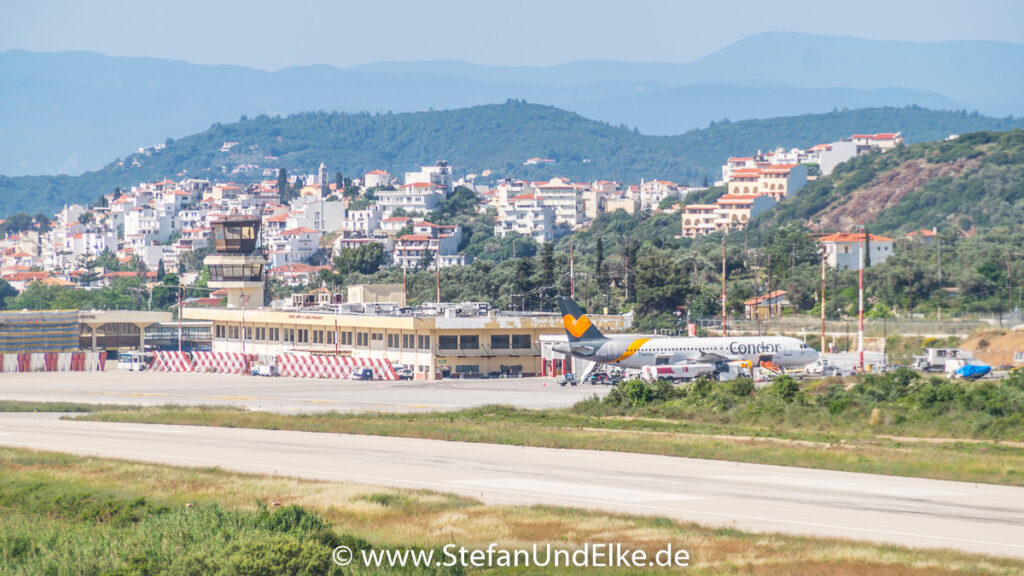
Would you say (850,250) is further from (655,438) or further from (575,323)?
(655,438)

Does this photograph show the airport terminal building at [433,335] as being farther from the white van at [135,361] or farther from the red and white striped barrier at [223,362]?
the white van at [135,361]

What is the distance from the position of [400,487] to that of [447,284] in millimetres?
128471

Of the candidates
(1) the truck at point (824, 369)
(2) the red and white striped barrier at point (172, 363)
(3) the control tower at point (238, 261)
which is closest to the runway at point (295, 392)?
(2) the red and white striped barrier at point (172, 363)

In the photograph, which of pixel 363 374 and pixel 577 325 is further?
pixel 363 374

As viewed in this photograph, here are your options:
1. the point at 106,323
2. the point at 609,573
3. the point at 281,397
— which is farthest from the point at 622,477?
the point at 106,323

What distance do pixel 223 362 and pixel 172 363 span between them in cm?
612

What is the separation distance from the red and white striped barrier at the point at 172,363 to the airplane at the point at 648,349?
47713 mm

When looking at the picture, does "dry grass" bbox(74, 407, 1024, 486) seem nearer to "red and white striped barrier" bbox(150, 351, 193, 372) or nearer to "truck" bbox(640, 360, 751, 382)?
"truck" bbox(640, 360, 751, 382)

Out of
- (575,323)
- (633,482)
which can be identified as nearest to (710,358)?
(575,323)

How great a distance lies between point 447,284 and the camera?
168 meters

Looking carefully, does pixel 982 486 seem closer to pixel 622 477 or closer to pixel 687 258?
pixel 622 477

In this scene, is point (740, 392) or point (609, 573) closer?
point (609, 573)

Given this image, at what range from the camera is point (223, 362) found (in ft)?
395

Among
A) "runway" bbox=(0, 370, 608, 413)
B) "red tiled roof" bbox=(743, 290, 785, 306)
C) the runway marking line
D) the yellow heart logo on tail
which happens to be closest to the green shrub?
"runway" bbox=(0, 370, 608, 413)
